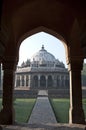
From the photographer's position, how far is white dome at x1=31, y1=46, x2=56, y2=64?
4978 cm

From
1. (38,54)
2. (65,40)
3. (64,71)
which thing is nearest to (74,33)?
(65,40)

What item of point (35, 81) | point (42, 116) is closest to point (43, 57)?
point (35, 81)

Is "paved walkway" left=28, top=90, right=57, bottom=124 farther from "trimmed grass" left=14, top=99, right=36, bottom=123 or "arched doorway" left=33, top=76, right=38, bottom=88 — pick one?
"arched doorway" left=33, top=76, right=38, bottom=88

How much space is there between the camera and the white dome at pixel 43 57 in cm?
4978

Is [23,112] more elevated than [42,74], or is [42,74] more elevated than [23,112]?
[42,74]

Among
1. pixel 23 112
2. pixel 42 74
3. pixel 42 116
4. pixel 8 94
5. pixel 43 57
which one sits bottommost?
pixel 23 112

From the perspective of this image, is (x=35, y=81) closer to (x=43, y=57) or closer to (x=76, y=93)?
(x=43, y=57)

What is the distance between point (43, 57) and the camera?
1992 inches

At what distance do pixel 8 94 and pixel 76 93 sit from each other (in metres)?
2.24

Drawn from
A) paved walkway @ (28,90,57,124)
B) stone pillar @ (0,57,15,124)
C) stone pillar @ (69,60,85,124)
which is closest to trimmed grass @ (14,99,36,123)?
paved walkway @ (28,90,57,124)

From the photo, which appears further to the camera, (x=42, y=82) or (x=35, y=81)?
(x=42, y=82)

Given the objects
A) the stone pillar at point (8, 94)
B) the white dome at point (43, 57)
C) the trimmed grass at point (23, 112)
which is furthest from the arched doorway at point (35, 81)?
the stone pillar at point (8, 94)

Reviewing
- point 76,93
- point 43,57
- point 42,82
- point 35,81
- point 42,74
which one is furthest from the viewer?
point 43,57

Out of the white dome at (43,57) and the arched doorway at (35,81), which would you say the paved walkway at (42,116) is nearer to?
the arched doorway at (35,81)
